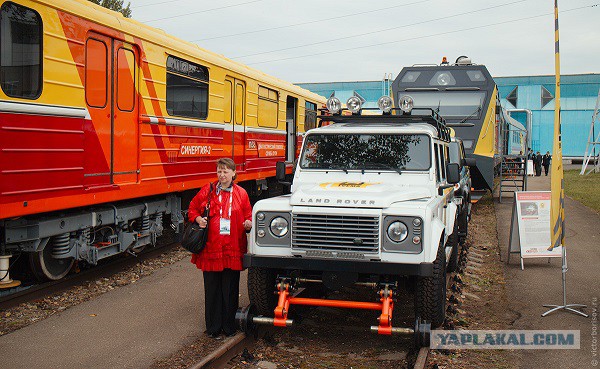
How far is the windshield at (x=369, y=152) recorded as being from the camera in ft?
22.5

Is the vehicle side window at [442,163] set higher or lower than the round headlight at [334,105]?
lower

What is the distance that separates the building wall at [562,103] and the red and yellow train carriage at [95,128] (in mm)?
44631

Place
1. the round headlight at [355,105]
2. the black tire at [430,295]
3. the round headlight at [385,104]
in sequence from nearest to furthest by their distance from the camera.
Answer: the black tire at [430,295] < the round headlight at [385,104] < the round headlight at [355,105]

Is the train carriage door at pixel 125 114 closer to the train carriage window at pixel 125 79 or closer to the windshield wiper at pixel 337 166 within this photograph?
the train carriage window at pixel 125 79

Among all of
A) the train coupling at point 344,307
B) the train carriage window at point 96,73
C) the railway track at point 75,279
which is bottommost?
the railway track at point 75,279

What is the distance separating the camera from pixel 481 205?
63.9 feet

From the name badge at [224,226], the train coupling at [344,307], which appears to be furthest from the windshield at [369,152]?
the train coupling at [344,307]

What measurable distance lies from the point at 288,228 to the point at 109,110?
3.60 meters

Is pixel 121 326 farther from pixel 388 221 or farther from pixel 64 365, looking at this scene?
pixel 388 221

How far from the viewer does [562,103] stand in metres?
54.7

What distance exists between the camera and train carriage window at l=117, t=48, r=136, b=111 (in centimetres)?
825

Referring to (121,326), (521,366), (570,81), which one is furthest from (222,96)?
(570,81)

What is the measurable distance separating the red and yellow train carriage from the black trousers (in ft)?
7.61

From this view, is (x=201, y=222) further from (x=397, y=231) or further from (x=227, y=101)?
(x=227, y=101)
